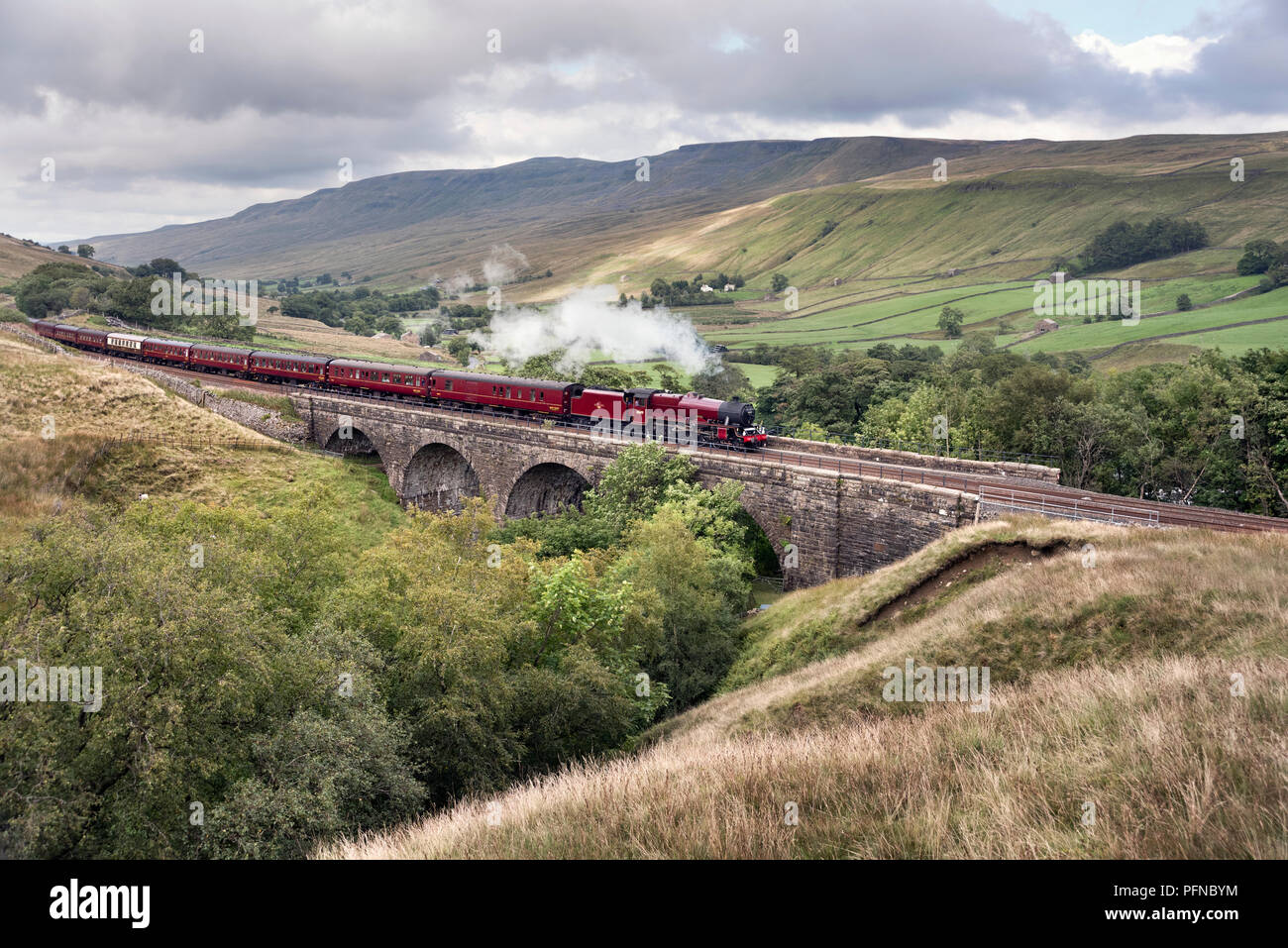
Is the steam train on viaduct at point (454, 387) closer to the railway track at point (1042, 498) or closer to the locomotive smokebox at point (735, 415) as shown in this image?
Answer: the locomotive smokebox at point (735, 415)

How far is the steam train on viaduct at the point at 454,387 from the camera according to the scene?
3834 cm

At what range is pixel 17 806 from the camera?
9.56 meters

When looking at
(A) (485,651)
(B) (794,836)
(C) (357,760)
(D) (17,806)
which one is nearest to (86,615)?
(D) (17,806)

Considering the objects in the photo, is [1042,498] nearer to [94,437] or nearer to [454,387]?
[454,387]

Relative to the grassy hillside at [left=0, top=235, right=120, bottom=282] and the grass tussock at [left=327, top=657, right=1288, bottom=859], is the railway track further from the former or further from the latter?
the grassy hillside at [left=0, top=235, right=120, bottom=282]

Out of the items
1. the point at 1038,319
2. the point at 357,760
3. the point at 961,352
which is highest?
the point at 1038,319

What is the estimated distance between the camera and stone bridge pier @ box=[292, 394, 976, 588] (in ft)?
93.9

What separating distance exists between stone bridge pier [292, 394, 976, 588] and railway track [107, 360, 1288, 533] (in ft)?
3.49

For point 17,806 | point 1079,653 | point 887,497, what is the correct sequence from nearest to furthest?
point 17,806
point 1079,653
point 887,497

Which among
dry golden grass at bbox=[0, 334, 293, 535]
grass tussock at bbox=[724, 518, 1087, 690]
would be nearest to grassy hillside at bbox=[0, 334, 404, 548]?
dry golden grass at bbox=[0, 334, 293, 535]

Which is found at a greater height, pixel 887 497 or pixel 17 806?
pixel 887 497

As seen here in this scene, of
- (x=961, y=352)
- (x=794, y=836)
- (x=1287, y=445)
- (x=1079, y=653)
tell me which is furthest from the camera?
(x=961, y=352)

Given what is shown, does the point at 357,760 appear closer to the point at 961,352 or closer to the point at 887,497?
the point at 887,497

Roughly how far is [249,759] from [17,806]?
3190 millimetres
